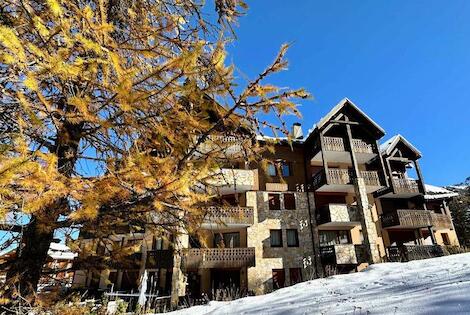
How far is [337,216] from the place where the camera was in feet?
60.9

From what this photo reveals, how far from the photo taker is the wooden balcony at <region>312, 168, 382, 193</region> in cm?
1931

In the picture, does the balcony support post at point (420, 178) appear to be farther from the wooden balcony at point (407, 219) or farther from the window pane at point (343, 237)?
the window pane at point (343, 237)

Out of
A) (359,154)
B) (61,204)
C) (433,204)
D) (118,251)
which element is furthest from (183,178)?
(433,204)

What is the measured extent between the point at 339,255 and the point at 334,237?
7.61ft

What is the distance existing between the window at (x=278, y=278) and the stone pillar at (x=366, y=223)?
17.9 ft

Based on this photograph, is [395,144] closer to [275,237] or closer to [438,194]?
[438,194]

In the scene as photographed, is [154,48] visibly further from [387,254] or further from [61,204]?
[387,254]

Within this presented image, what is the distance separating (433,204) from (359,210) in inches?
418

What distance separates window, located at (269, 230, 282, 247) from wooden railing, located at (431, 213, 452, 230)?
458 inches

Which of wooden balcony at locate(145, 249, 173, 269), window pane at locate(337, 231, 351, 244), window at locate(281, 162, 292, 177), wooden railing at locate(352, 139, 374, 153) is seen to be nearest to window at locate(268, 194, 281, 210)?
window at locate(281, 162, 292, 177)

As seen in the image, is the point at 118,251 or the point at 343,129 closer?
the point at 118,251

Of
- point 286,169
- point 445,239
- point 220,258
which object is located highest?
point 286,169

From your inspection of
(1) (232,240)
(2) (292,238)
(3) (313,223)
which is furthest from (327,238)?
(1) (232,240)

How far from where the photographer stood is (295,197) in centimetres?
1988
